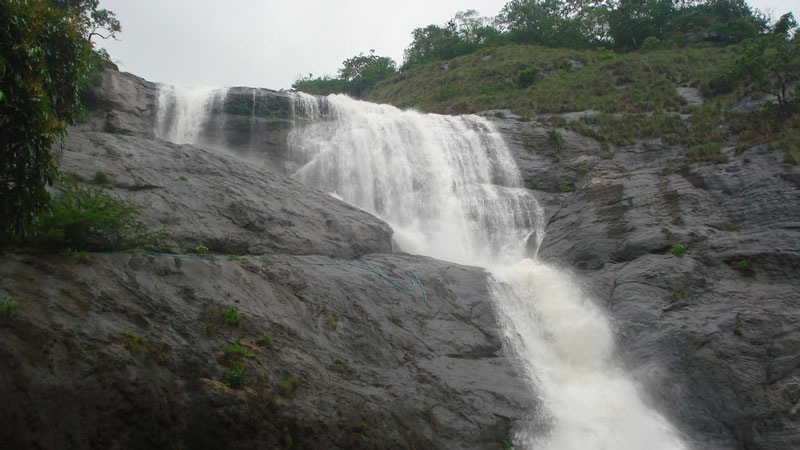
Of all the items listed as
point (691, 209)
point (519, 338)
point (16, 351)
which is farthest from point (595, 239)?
point (16, 351)

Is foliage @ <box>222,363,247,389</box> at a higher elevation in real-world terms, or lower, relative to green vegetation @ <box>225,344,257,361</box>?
lower

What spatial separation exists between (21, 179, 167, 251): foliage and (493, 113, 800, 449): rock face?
11.7m

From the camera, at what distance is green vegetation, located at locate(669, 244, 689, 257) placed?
14523 millimetres

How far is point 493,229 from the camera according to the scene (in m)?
20.2

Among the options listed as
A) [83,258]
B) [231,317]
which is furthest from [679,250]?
[83,258]

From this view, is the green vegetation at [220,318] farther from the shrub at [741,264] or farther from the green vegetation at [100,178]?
the shrub at [741,264]

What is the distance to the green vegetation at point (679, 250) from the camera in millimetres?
14523

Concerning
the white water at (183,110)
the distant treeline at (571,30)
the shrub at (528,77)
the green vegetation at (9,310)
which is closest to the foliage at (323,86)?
the distant treeline at (571,30)

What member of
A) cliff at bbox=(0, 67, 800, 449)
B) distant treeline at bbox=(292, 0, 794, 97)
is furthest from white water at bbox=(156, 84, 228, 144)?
distant treeline at bbox=(292, 0, 794, 97)

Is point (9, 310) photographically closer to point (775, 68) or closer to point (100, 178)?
point (100, 178)

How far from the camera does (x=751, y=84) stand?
83.1ft

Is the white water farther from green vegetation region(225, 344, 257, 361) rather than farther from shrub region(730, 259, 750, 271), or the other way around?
shrub region(730, 259, 750, 271)

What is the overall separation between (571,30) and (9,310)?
56.9m

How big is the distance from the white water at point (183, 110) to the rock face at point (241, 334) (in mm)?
6439
